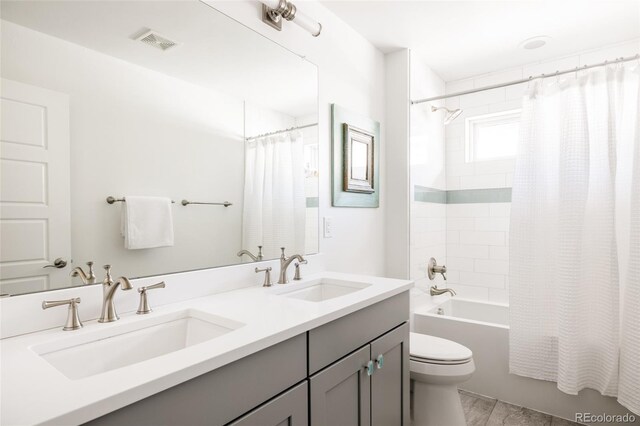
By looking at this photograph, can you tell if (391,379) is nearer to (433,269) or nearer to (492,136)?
(433,269)

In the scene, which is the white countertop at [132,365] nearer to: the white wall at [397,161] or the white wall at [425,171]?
the white wall at [397,161]

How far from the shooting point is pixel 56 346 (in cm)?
88

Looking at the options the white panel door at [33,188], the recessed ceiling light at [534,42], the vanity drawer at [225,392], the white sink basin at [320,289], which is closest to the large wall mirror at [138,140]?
the white panel door at [33,188]

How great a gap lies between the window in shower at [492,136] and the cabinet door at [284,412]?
2729 millimetres

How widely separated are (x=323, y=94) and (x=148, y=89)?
102cm

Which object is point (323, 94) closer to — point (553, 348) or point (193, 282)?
point (193, 282)

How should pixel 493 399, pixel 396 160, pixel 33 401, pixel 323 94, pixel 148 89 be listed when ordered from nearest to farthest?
pixel 33 401 → pixel 148 89 → pixel 323 94 → pixel 493 399 → pixel 396 160

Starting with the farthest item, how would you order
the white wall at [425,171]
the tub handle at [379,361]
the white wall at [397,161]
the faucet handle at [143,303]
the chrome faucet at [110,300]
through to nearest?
1. the white wall at [425,171]
2. the white wall at [397,161]
3. the tub handle at [379,361]
4. the faucet handle at [143,303]
5. the chrome faucet at [110,300]

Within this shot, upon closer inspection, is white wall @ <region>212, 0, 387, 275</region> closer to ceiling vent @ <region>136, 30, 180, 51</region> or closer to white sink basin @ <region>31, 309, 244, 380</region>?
ceiling vent @ <region>136, 30, 180, 51</region>

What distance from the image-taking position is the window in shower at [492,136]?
2.99 m

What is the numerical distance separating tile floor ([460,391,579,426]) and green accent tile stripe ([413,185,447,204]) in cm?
142

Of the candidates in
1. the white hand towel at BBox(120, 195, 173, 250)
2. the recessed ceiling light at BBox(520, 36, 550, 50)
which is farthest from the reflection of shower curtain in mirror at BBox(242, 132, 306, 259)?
the recessed ceiling light at BBox(520, 36, 550, 50)

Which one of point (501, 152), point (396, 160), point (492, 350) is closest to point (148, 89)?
point (396, 160)

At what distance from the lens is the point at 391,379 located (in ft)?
5.00
